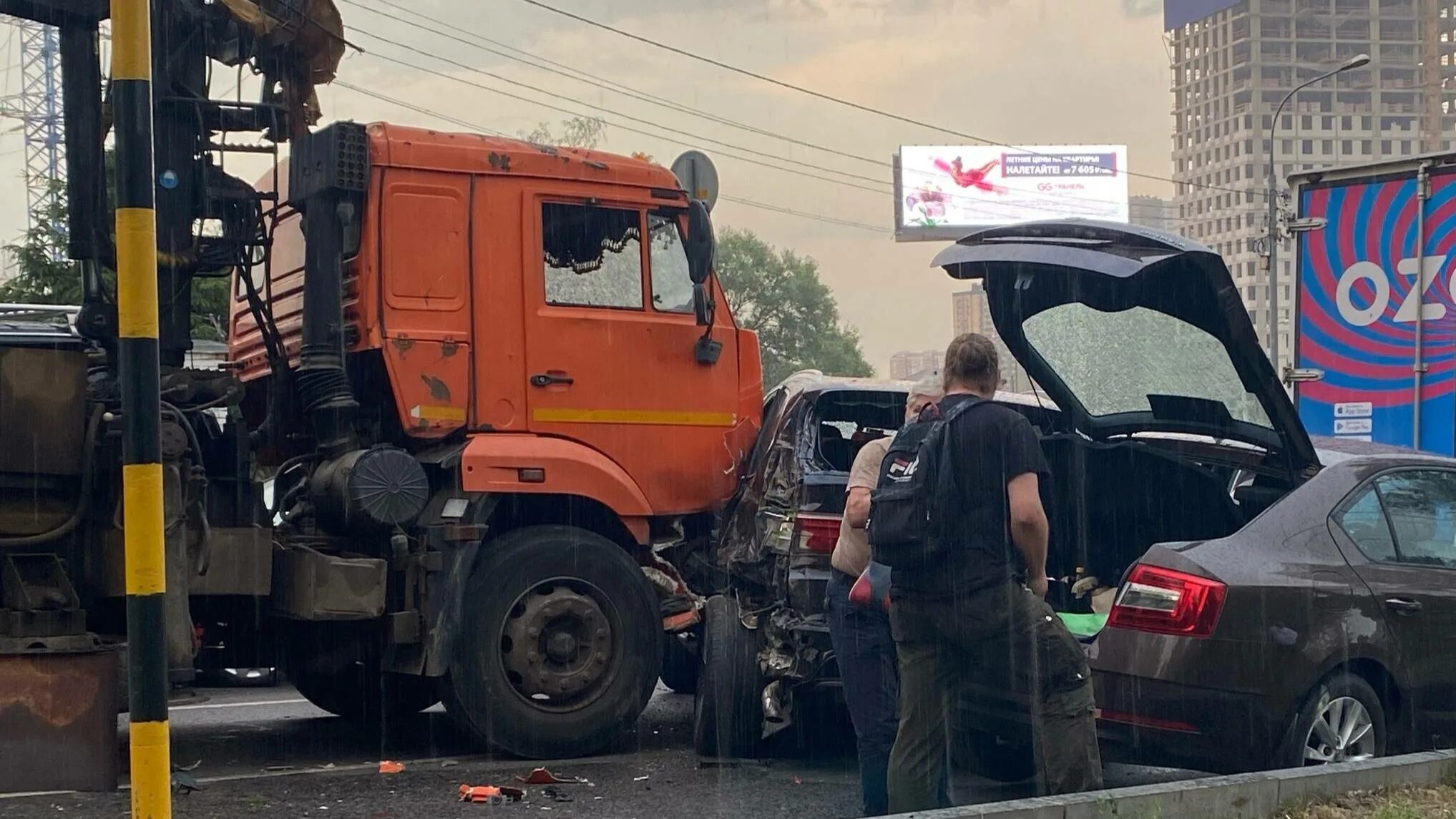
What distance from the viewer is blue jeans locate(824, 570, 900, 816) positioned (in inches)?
223

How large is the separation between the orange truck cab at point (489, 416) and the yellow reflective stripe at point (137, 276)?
12.0 ft

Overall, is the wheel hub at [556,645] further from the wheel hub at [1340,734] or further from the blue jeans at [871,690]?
the wheel hub at [1340,734]

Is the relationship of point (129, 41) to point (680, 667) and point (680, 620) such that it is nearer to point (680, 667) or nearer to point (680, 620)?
point (680, 620)

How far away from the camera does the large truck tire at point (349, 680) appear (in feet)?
25.3

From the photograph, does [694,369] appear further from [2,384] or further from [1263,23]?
[1263,23]

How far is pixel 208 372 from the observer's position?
7.31m

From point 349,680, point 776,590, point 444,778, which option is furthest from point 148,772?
point 349,680

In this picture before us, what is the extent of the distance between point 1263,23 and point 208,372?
163 meters

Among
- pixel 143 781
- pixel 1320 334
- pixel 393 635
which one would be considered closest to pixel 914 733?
pixel 143 781

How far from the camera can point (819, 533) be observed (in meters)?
7.04

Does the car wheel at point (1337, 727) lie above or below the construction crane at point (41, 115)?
below

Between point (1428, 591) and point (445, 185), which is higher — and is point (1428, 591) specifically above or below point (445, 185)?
below

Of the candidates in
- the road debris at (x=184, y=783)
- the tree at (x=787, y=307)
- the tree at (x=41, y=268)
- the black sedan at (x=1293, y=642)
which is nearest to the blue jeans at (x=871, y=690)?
the black sedan at (x=1293, y=642)

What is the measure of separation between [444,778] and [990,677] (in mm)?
3182
